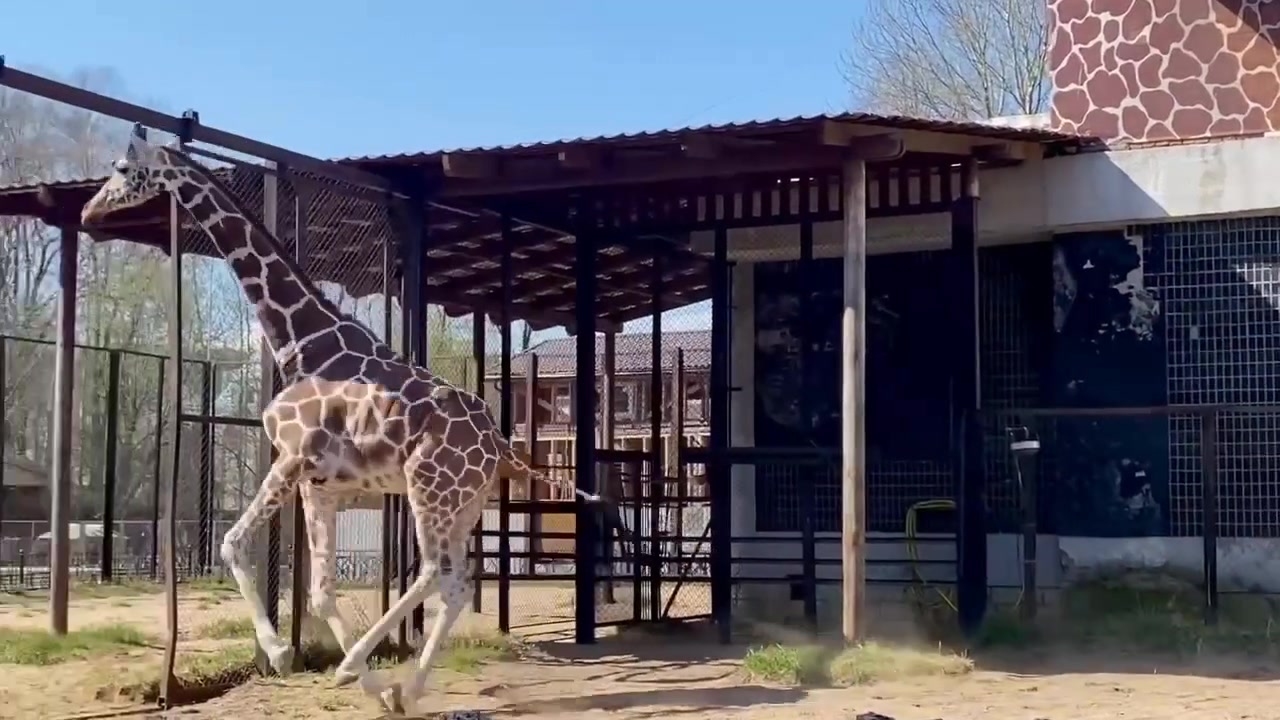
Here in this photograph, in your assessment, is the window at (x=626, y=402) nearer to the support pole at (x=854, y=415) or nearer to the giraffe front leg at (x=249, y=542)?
the support pole at (x=854, y=415)

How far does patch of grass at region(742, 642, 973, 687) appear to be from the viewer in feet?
33.0

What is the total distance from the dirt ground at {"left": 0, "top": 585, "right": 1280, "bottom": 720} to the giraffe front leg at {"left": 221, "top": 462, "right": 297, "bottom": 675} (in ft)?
1.23

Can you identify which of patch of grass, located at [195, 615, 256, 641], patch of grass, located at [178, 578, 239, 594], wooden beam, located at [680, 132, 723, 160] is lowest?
patch of grass, located at [178, 578, 239, 594]

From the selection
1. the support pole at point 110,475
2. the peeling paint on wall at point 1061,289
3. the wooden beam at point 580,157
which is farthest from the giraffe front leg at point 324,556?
the support pole at point 110,475

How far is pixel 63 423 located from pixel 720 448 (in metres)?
5.87

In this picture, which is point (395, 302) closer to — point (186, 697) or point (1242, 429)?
point (186, 697)

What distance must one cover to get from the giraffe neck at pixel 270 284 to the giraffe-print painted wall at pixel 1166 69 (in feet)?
24.4

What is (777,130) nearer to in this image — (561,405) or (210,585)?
(210,585)

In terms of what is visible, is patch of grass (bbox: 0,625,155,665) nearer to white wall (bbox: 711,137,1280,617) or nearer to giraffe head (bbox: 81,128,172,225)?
giraffe head (bbox: 81,128,172,225)

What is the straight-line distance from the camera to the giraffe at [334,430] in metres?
9.34

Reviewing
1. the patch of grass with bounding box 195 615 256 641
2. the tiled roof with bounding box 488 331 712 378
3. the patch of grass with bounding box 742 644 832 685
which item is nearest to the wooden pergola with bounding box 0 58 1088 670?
the patch of grass with bounding box 742 644 832 685

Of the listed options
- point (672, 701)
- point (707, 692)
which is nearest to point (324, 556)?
point (672, 701)

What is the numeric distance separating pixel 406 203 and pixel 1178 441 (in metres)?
6.90

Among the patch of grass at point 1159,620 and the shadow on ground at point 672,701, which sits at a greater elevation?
the patch of grass at point 1159,620
